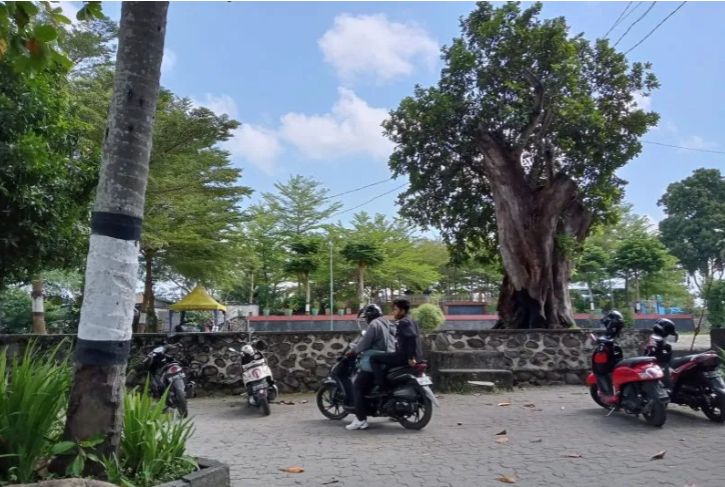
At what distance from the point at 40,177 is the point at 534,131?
452 inches

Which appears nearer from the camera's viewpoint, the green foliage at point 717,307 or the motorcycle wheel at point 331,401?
the motorcycle wheel at point 331,401

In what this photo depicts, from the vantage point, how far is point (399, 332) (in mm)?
6984

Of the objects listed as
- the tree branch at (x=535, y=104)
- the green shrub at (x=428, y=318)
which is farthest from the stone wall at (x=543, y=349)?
the tree branch at (x=535, y=104)

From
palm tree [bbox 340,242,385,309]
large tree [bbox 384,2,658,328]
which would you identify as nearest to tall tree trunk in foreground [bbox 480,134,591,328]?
large tree [bbox 384,2,658,328]

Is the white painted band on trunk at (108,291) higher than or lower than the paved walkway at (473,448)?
higher

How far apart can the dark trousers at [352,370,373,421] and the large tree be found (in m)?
8.50

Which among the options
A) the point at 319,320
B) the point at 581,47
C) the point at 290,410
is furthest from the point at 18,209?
the point at 319,320

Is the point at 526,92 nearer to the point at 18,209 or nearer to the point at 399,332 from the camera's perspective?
the point at 399,332

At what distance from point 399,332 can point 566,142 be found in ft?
30.2

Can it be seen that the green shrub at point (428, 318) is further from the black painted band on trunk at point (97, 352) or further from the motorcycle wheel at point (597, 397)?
the black painted band on trunk at point (97, 352)

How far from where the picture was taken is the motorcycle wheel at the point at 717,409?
22.6 feet

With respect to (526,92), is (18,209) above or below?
below

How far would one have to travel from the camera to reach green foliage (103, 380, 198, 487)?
11.4ft

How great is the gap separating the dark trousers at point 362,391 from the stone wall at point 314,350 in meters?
3.66
